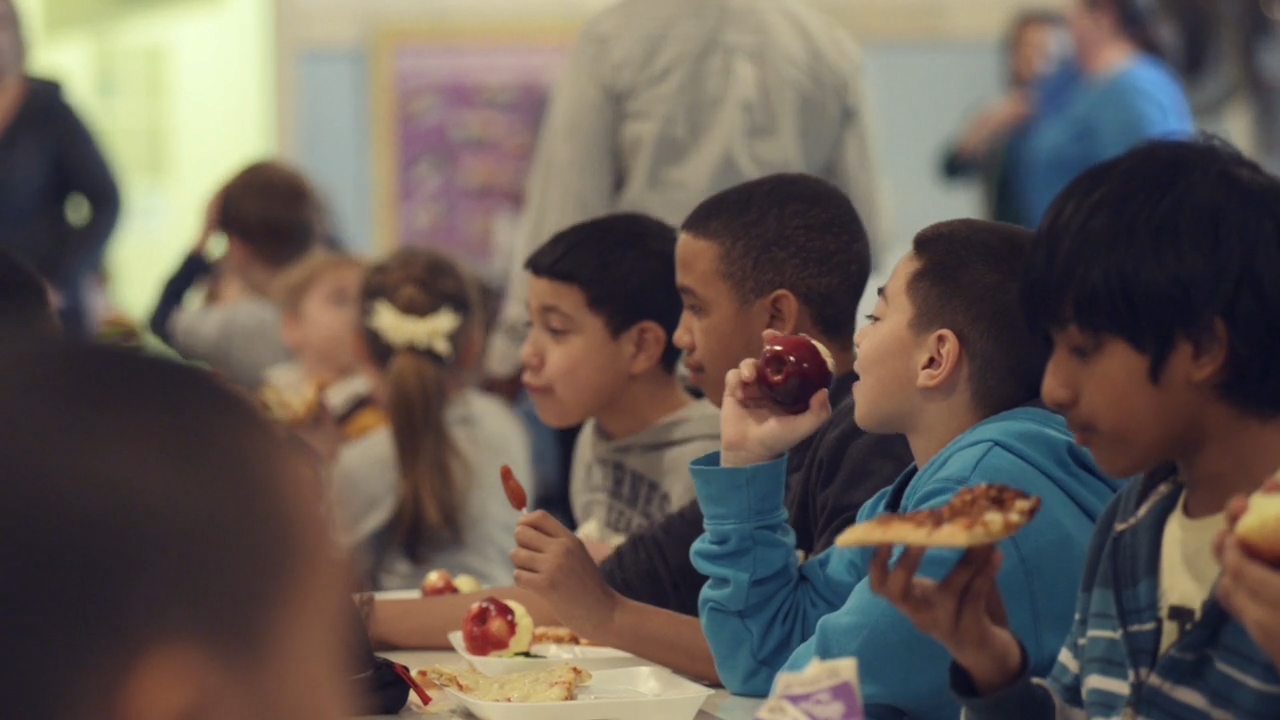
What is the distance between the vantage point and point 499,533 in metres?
3.86

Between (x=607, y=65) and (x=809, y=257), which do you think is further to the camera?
(x=607, y=65)

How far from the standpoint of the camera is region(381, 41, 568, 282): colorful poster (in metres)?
8.12

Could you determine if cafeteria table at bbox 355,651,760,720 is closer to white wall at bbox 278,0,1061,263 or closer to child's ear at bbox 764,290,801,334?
child's ear at bbox 764,290,801,334

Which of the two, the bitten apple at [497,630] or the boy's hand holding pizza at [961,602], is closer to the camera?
the boy's hand holding pizza at [961,602]

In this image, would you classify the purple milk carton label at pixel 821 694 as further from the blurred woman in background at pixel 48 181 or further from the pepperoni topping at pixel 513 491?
the blurred woman in background at pixel 48 181

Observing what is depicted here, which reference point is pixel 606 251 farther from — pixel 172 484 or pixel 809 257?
pixel 172 484

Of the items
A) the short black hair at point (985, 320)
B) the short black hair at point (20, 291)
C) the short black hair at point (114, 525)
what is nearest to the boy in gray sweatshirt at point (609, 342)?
the short black hair at point (20, 291)

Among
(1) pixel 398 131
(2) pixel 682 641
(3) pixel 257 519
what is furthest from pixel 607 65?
(1) pixel 398 131

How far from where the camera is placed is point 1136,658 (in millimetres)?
1527

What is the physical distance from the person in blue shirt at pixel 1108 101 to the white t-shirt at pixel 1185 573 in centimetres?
347

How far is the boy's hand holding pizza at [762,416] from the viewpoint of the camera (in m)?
2.01

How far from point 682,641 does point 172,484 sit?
59.1 inches

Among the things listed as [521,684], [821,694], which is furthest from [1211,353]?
[521,684]

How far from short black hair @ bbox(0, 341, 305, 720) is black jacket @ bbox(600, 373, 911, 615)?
4.83 feet
